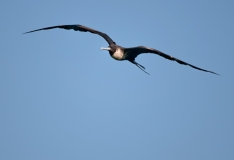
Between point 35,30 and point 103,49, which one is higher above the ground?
point 35,30

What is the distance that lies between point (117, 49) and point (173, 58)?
223cm

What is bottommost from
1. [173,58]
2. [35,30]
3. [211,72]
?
[211,72]

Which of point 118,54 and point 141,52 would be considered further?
point 118,54

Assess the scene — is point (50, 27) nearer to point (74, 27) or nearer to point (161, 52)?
point (74, 27)

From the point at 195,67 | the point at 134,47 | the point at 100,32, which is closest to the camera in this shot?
the point at 195,67

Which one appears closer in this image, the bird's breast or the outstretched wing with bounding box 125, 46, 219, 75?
the outstretched wing with bounding box 125, 46, 219, 75

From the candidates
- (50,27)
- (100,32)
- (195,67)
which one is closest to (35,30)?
(50,27)

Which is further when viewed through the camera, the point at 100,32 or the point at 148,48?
the point at 100,32

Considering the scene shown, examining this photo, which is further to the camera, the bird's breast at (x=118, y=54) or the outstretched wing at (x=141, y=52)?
the bird's breast at (x=118, y=54)

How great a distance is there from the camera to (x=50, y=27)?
Answer: 17.0 meters

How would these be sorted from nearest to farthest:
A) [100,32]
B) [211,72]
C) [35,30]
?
[211,72] < [35,30] < [100,32]

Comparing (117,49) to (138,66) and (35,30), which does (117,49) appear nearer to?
(138,66)

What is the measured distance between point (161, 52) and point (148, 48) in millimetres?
498

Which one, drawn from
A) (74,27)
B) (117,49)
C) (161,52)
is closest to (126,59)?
(117,49)
